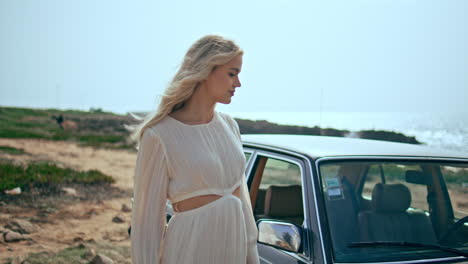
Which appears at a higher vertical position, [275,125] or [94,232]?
[275,125]

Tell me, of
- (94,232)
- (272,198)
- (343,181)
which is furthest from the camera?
(94,232)

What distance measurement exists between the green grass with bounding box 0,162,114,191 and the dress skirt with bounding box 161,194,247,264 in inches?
365

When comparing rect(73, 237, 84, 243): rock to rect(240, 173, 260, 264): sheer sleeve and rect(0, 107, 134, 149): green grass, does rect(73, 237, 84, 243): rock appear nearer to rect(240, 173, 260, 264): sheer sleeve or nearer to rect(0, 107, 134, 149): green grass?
rect(240, 173, 260, 264): sheer sleeve

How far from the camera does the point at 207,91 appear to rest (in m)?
2.21

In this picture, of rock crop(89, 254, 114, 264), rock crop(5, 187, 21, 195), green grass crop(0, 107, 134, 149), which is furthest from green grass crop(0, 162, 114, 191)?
green grass crop(0, 107, 134, 149)

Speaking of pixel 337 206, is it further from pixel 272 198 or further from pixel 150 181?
pixel 150 181

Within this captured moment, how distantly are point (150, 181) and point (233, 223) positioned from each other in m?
0.41

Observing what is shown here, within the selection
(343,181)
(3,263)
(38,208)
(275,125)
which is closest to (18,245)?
(3,263)

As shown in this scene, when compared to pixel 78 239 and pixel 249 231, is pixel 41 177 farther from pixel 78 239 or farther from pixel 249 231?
pixel 249 231

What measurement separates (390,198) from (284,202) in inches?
32.8

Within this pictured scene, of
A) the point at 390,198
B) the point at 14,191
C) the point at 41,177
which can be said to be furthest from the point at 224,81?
the point at 41,177

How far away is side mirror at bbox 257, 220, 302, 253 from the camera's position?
8.32ft

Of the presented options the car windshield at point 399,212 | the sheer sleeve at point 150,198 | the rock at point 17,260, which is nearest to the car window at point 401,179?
the car windshield at point 399,212

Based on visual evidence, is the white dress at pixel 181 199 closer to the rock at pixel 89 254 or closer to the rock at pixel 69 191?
the rock at pixel 89 254
